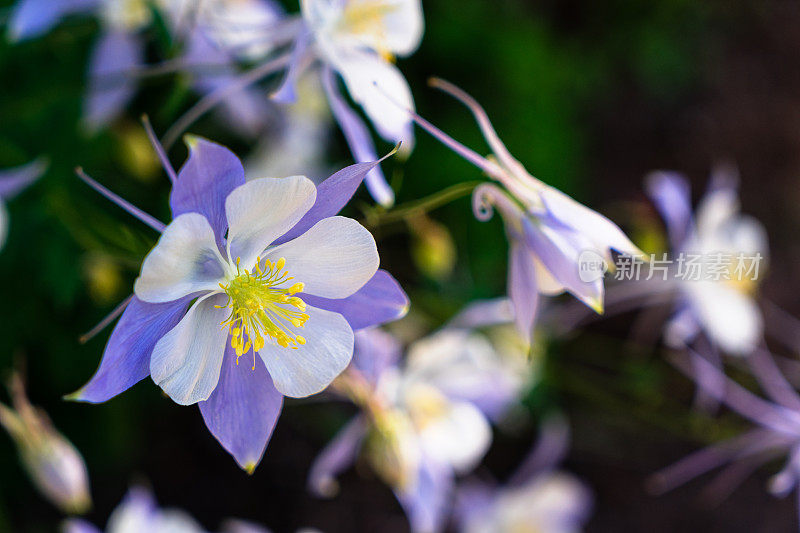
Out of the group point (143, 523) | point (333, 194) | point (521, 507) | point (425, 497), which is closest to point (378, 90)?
point (333, 194)

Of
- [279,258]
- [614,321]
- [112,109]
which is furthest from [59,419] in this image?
[614,321]

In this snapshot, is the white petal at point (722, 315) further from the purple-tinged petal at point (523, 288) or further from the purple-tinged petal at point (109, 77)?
the purple-tinged petal at point (109, 77)

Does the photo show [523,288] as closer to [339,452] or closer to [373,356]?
[373,356]

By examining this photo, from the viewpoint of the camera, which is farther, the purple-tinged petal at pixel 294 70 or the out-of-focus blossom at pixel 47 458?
the out-of-focus blossom at pixel 47 458

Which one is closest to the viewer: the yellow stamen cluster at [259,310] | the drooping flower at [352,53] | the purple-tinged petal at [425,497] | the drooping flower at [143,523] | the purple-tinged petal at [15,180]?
the yellow stamen cluster at [259,310]

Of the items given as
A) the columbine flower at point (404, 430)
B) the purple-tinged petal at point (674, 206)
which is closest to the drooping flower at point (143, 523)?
the columbine flower at point (404, 430)

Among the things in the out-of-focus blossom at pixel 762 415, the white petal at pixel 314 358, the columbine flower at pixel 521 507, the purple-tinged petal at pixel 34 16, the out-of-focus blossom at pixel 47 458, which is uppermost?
the purple-tinged petal at pixel 34 16

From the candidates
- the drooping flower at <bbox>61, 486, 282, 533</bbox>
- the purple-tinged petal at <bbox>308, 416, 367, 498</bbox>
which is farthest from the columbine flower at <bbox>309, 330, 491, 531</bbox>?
the drooping flower at <bbox>61, 486, 282, 533</bbox>

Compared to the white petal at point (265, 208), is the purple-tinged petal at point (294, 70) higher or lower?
higher
